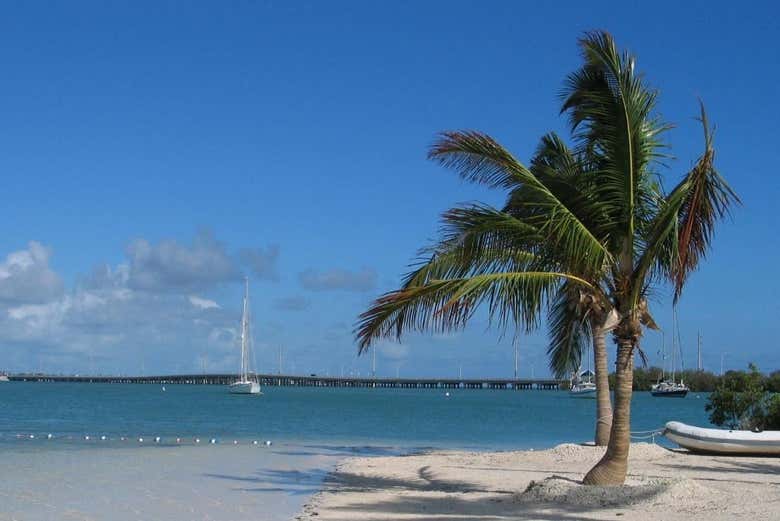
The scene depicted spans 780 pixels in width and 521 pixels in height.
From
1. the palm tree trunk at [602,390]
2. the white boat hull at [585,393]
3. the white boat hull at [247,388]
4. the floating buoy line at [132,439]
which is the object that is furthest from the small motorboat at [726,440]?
the white boat hull at [585,393]

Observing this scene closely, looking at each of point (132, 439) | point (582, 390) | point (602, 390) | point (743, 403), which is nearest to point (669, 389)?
point (582, 390)

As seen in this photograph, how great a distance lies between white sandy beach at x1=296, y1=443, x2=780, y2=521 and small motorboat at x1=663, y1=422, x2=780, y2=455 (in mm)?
389

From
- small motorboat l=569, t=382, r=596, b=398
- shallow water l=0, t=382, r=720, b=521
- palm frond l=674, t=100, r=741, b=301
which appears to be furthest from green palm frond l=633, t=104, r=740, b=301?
small motorboat l=569, t=382, r=596, b=398

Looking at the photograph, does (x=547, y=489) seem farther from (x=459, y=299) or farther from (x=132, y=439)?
(x=132, y=439)

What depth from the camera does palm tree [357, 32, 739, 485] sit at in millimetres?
12992

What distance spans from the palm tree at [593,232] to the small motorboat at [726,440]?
10.5 metres

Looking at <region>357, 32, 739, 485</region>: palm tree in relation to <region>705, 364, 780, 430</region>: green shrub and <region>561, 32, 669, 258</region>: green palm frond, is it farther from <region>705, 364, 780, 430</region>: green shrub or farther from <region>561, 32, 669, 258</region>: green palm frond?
<region>705, 364, 780, 430</region>: green shrub

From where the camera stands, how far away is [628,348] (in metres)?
13.7

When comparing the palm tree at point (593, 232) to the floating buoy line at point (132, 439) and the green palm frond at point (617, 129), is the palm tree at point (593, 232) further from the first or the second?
the floating buoy line at point (132, 439)

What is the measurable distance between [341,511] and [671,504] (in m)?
5.42

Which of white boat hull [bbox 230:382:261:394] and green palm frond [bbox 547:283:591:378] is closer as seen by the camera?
green palm frond [bbox 547:283:591:378]

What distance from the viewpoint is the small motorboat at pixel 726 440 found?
2277 cm

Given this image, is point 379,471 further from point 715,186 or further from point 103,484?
point 715,186

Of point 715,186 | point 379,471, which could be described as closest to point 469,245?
point 715,186
